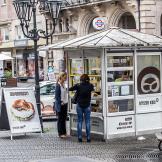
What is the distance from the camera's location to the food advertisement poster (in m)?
15.7

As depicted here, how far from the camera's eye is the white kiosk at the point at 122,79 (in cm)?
1462

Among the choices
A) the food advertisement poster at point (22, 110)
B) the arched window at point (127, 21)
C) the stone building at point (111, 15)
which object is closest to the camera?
the food advertisement poster at point (22, 110)

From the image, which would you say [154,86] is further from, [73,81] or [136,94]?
[73,81]

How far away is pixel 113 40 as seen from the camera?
14281 millimetres

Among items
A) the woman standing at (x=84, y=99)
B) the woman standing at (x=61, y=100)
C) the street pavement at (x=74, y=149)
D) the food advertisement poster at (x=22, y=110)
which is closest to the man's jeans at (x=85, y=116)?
the woman standing at (x=84, y=99)

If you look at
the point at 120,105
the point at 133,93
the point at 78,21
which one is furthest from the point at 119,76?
the point at 78,21

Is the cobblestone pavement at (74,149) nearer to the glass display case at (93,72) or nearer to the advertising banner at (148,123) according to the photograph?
the advertising banner at (148,123)

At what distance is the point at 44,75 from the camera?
50656 mm

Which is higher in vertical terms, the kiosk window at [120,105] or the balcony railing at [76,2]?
the balcony railing at [76,2]

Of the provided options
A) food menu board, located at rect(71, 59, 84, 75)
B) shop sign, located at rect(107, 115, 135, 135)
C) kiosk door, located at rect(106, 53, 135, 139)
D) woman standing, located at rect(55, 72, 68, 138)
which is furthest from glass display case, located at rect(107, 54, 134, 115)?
woman standing, located at rect(55, 72, 68, 138)

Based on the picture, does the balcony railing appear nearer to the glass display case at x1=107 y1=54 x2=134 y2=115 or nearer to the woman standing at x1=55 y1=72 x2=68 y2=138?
the woman standing at x1=55 y1=72 x2=68 y2=138

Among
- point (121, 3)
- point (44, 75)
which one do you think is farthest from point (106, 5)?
point (44, 75)

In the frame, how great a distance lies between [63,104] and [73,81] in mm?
977

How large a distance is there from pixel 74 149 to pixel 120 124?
1.79m
